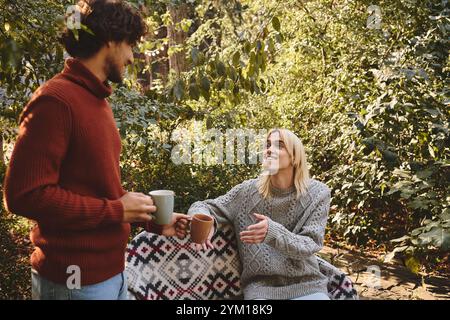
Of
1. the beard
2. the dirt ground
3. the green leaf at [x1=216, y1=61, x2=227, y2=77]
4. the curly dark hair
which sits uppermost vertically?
the green leaf at [x1=216, y1=61, x2=227, y2=77]

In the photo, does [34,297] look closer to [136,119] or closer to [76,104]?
[76,104]

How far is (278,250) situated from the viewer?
2.42 metres

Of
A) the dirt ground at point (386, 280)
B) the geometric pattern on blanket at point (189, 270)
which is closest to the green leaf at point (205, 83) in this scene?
the geometric pattern on blanket at point (189, 270)

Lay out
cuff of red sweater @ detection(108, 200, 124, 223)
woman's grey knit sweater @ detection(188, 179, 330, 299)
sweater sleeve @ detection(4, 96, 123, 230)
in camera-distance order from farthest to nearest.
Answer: woman's grey knit sweater @ detection(188, 179, 330, 299)
cuff of red sweater @ detection(108, 200, 124, 223)
sweater sleeve @ detection(4, 96, 123, 230)

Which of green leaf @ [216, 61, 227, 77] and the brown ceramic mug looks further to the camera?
green leaf @ [216, 61, 227, 77]

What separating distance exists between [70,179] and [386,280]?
12.0 ft

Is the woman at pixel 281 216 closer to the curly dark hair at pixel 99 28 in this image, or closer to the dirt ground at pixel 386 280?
the curly dark hair at pixel 99 28

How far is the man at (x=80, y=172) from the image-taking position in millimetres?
1351

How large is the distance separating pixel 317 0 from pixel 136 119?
3390 millimetres

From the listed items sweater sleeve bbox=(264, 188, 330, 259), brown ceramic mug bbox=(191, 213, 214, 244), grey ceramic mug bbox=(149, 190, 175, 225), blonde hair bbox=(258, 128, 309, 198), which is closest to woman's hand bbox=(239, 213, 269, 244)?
sweater sleeve bbox=(264, 188, 330, 259)

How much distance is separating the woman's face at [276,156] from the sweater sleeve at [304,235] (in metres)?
0.24

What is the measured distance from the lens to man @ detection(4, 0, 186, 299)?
53.2 inches

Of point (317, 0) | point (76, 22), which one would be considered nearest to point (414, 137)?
point (317, 0)

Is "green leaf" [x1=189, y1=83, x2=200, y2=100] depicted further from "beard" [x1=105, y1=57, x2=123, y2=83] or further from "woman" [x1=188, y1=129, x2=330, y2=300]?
"beard" [x1=105, y1=57, x2=123, y2=83]
